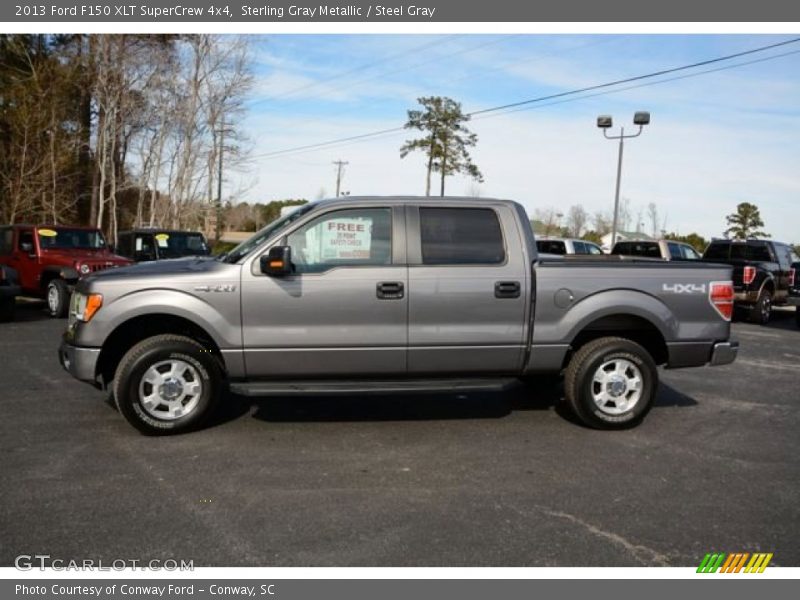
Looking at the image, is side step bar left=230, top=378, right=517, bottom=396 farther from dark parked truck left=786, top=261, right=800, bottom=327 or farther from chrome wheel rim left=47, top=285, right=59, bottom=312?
dark parked truck left=786, top=261, right=800, bottom=327

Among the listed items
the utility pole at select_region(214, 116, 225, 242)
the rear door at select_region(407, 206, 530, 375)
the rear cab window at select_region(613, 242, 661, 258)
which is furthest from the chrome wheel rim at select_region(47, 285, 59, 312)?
the utility pole at select_region(214, 116, 225, 242)

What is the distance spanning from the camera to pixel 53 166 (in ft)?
72.5

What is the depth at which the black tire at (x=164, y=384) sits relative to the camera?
191 inches

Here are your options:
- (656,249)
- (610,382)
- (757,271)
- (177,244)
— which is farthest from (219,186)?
(610,382)

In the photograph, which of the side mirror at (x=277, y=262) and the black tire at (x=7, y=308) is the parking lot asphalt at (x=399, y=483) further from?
the black tire at (x=7, y=308)

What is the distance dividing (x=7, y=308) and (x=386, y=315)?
29.0ft

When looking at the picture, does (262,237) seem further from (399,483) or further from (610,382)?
(610,382)

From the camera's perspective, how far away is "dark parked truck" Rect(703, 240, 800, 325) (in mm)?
13766

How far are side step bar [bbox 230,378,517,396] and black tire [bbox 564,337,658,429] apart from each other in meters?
0.61

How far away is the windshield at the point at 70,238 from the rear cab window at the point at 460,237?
1000 centimetres

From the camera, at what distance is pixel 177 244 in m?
14.1

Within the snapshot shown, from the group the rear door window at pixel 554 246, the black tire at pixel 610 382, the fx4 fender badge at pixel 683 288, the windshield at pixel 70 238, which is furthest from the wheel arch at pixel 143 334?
the rear door window at pixel 554 246
